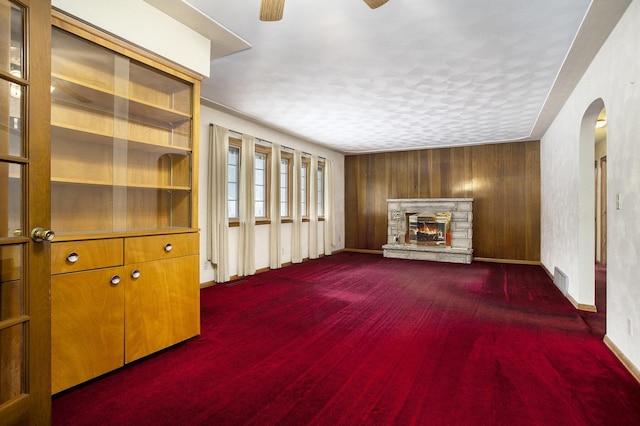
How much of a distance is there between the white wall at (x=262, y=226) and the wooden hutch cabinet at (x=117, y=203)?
5.63 ft

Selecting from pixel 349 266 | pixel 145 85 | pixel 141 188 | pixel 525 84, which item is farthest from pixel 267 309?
pixel 525 84

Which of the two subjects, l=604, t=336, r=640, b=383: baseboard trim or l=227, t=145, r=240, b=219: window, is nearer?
l=604, t=336, r=640, b=383: baseboard trim

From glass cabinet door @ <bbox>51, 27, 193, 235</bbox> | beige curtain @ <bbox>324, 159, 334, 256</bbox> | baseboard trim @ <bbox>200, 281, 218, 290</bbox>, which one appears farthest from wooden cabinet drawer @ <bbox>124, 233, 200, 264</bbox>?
beige curtain @ <bbox>324, 159, 334, 256</bbox>

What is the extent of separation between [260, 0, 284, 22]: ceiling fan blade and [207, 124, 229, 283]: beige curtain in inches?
121

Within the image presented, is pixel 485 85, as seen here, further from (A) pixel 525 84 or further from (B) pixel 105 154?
(B) pixel 105 154

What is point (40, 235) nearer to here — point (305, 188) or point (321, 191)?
point (305, 188)

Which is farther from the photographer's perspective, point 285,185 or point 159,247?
point 285,185

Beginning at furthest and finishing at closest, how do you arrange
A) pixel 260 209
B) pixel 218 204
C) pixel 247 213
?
1. pixel 260 209
2. pixel 247 213
3. pixel 218 204

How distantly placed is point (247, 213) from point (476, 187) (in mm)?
4932

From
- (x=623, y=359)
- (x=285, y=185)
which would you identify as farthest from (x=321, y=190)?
(x=623, y=359)

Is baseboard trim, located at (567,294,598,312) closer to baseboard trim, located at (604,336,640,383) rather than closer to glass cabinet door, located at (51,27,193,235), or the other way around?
baseboard trim, located at (604,336,640,383)

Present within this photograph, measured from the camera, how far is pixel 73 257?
6.75 ft

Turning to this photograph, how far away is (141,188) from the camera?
2.58m

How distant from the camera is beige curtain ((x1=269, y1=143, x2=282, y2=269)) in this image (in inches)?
237
